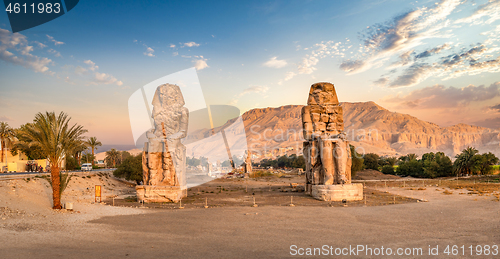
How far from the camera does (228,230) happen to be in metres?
8.95

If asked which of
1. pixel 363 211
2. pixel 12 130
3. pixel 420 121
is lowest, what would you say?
pixel 363 211

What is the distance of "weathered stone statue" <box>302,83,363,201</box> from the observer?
15.8 meters

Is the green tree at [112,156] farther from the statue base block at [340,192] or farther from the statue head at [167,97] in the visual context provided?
the statue base block at [340,192]

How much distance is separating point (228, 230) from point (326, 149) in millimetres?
9511

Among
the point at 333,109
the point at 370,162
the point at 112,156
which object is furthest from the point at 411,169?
the point at 112,156

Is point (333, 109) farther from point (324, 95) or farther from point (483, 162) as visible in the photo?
point (483, 162)

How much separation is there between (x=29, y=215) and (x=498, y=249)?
14.0 metres

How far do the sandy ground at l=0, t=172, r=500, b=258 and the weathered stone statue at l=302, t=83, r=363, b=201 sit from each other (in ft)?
9.29

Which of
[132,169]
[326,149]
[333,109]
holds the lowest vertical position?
[132,169]

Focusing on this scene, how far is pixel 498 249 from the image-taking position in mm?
6605

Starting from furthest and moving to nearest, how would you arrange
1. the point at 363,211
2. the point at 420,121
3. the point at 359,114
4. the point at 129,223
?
1. the point at 359,114
2. the point at 420,121
3. the point at 363,211
4. the point at 129,223

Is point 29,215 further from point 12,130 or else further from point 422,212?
point 12,130

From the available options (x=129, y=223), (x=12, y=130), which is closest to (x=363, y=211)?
(x=129, y=223)

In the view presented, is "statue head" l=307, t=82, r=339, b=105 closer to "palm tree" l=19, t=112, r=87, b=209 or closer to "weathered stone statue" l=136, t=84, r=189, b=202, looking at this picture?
"weathered stone statue" l=136, t=84, r=189, b=202
